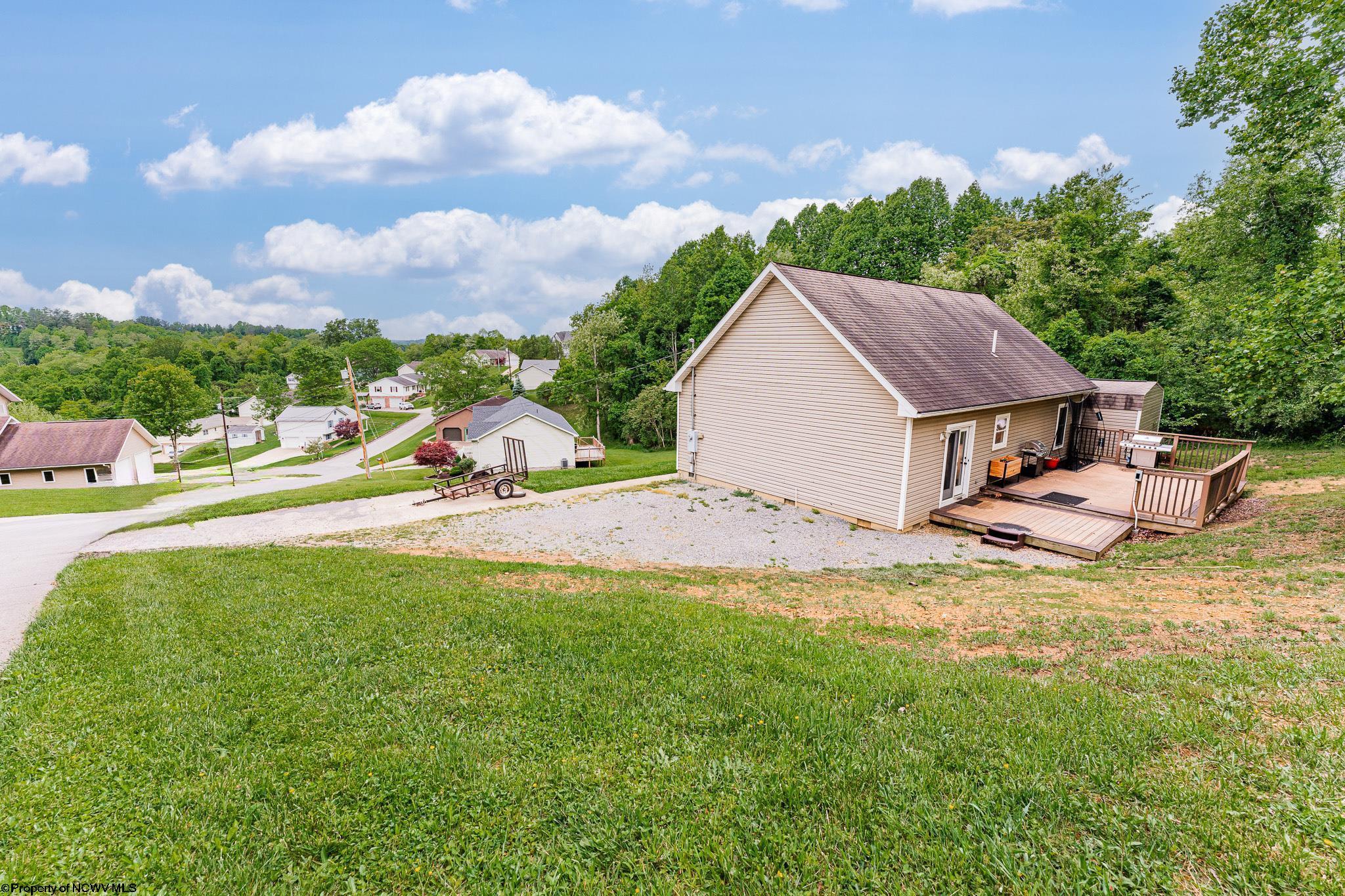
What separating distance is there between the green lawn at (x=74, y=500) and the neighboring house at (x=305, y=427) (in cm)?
3541

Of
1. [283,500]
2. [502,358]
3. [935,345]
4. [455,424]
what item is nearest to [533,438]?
[283,500]

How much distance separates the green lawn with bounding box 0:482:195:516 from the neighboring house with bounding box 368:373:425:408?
215 ft

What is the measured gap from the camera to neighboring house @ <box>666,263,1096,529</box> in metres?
12.9

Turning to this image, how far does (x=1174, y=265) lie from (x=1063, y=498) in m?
29.0

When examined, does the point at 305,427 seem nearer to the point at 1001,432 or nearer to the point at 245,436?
the point at 245,436

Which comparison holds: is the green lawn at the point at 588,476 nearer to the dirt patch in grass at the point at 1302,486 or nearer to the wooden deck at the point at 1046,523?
the wooden deck at the point at 1046,523

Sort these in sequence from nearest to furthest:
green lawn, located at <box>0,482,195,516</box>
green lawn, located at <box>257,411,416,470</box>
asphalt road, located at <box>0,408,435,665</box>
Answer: asphalt road, located at <box>0,408,435,665</box>
green lawn, located at <box>0,482,195,516</box>
green lawn, located at <box>257,411,416,470</box>

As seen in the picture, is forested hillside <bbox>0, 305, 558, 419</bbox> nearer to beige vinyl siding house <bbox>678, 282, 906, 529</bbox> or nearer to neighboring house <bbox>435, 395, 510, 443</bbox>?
neighboring house <bbox>435, 395, 510, 443</bbox>

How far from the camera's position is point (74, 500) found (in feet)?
71.6

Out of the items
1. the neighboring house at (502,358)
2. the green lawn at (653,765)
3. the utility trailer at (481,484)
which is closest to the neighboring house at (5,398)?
the utility trailer at (481,484)

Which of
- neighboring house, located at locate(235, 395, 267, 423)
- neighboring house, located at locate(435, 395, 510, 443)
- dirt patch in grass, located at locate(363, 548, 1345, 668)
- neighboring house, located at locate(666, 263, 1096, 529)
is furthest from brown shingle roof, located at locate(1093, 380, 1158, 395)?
neighboring house, located at locate(235, 395, 267, 423)

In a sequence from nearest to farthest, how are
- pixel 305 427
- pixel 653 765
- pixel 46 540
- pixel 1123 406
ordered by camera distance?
pixel 653 765 < pixel 46 540 < pixel 1123 406 < pixel 305 427

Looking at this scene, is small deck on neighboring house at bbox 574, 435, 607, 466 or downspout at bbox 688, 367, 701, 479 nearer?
downspout at bbox 688, 367, 701, 479

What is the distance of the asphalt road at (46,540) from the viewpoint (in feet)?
23.2
